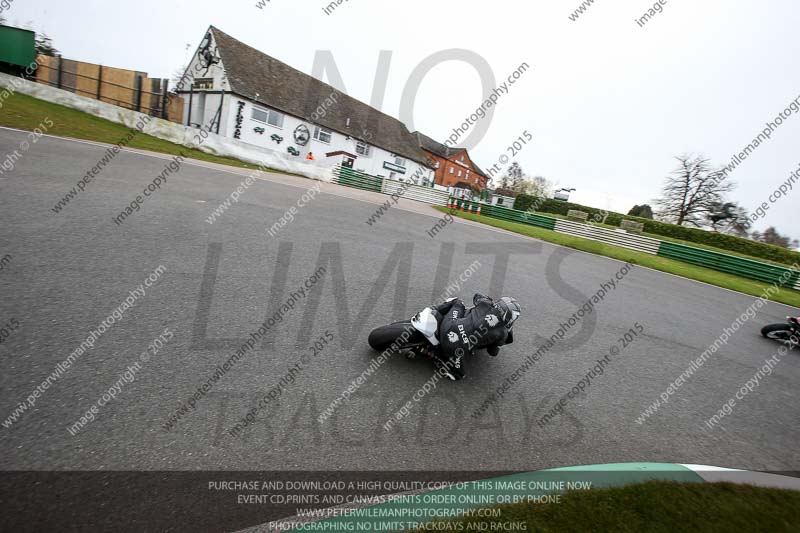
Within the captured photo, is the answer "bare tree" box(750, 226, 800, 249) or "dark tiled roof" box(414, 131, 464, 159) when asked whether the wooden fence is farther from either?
"bare tree" box(750, 226, 800, 249)

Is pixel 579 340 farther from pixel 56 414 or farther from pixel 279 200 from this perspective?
pixel 279 200

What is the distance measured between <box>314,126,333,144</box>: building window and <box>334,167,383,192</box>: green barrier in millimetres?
6585

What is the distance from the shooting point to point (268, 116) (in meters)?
28.6

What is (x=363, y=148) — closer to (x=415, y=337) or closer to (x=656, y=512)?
(x=415, y=337)

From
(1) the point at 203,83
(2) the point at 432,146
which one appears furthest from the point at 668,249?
(2) the point at 432,146

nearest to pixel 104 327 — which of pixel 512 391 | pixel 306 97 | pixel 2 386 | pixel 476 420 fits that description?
pixel 2 386

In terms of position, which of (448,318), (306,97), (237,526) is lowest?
(237,526)

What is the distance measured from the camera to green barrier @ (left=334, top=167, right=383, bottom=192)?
28125 mm

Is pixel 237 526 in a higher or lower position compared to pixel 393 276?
lower

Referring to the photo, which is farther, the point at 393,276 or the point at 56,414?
the point at 393,276

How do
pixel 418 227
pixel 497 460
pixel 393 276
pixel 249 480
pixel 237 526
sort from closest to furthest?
1. pixel 237 526
2. pixel 249 480
3. pixel 497 460
4. pixel 393 276
5. pixel 418 227

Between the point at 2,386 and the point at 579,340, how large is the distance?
20.2 feet

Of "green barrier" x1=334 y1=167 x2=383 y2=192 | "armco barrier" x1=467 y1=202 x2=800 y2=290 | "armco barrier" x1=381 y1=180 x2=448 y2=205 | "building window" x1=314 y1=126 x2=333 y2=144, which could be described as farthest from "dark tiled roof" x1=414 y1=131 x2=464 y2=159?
"armco barrier" x1=467 y1=202 x2=800 y2=290

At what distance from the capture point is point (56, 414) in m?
2.42
